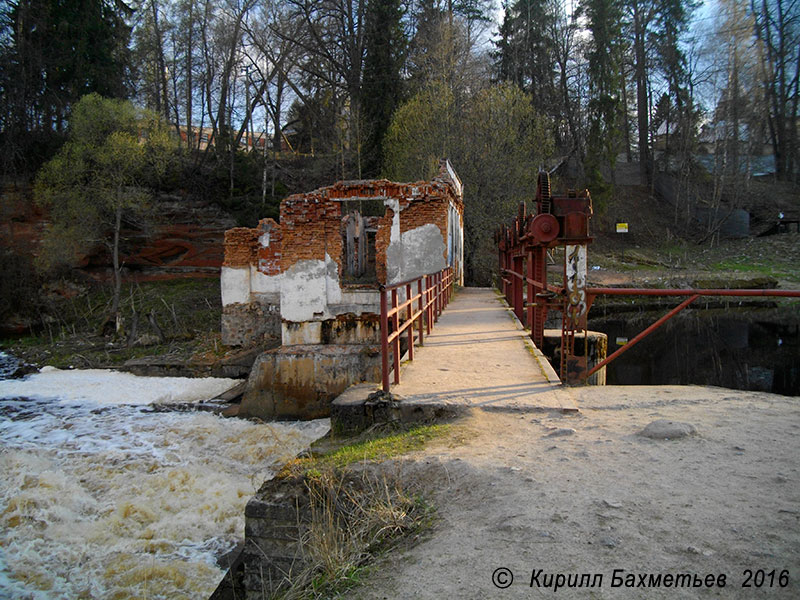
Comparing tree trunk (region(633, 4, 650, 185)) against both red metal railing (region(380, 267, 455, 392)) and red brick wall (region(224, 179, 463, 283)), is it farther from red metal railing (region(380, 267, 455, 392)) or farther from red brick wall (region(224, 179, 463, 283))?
red metal railing (region(380, 267, 455, 392))

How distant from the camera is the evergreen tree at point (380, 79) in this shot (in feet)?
88.5

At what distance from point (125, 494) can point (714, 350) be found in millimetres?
15785

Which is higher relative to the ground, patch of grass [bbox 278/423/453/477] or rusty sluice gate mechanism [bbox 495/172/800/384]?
rusty sluice gate mechanism [bbox 495/172/800/384]

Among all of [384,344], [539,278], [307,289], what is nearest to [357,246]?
[307,289]

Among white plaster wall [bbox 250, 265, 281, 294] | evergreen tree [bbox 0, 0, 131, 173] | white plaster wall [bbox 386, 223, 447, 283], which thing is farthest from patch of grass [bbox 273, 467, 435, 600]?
evergreen tree [bbox 0, 0, 131, 173]

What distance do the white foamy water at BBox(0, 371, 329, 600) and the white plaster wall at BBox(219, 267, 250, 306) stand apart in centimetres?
419

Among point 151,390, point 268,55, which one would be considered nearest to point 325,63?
point 268,55

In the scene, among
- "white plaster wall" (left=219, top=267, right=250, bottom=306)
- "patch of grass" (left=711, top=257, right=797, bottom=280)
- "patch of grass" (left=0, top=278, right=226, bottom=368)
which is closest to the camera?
"white plaster wall" (left=219, top=267, right=250, bottom=306)

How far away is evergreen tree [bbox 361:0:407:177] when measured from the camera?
2698 cm

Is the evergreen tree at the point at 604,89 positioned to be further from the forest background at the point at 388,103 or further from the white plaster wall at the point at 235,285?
the white plaster wall at the point at 235,285

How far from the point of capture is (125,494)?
21.2 ft

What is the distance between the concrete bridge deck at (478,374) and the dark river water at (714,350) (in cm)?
633

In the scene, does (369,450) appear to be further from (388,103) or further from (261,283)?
(388,103)

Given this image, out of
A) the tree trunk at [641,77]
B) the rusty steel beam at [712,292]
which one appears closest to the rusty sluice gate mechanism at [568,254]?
the rusty steel beam at [712,292]
